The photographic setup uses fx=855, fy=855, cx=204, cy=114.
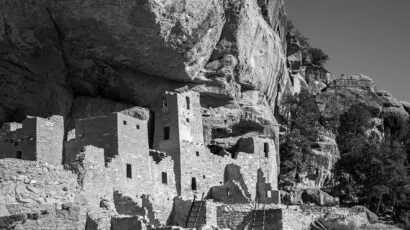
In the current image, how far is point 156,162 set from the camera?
44.6 meters

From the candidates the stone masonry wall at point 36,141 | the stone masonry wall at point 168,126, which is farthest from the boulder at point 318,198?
the stone masonry wall at point 36,141

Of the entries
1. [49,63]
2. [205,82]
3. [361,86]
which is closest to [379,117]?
[361,86]

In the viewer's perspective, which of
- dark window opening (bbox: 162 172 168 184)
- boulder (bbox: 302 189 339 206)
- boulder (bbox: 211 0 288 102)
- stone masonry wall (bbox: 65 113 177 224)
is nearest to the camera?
stone masonry wall (bbox: 65 113 177 224)

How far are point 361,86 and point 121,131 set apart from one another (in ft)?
117

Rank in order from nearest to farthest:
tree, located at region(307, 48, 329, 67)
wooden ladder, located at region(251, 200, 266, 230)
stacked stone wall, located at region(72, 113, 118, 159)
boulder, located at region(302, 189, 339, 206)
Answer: wooden ladder, located at region(251, 200, 266, 230)
stacked stone wall, located at region(72, 113, 118, 159)
boulder, located at region(302, 189, 339, 206)
tree, located at region(307, 48, 329, 67)

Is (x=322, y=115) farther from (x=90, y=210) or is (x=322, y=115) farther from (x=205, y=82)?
(x=90, y=210)

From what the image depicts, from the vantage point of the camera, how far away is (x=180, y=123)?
47656 mm

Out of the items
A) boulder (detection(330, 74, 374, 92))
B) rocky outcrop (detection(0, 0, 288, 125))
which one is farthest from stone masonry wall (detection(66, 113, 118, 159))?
boulder (detection(330, 74, 374, 92))

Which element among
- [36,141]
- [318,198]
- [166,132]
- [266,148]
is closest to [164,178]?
[166,132]

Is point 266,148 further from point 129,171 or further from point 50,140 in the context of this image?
point 50,140

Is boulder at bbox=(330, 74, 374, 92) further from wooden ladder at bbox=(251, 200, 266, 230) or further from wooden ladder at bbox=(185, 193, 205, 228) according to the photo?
wooden ladder at bbox=(251, 200, 266, 230)

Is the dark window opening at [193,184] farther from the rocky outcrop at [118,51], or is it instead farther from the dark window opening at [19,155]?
the dark window opening at [19,155]

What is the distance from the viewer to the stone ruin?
1508 inches

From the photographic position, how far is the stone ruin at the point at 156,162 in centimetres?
3831
